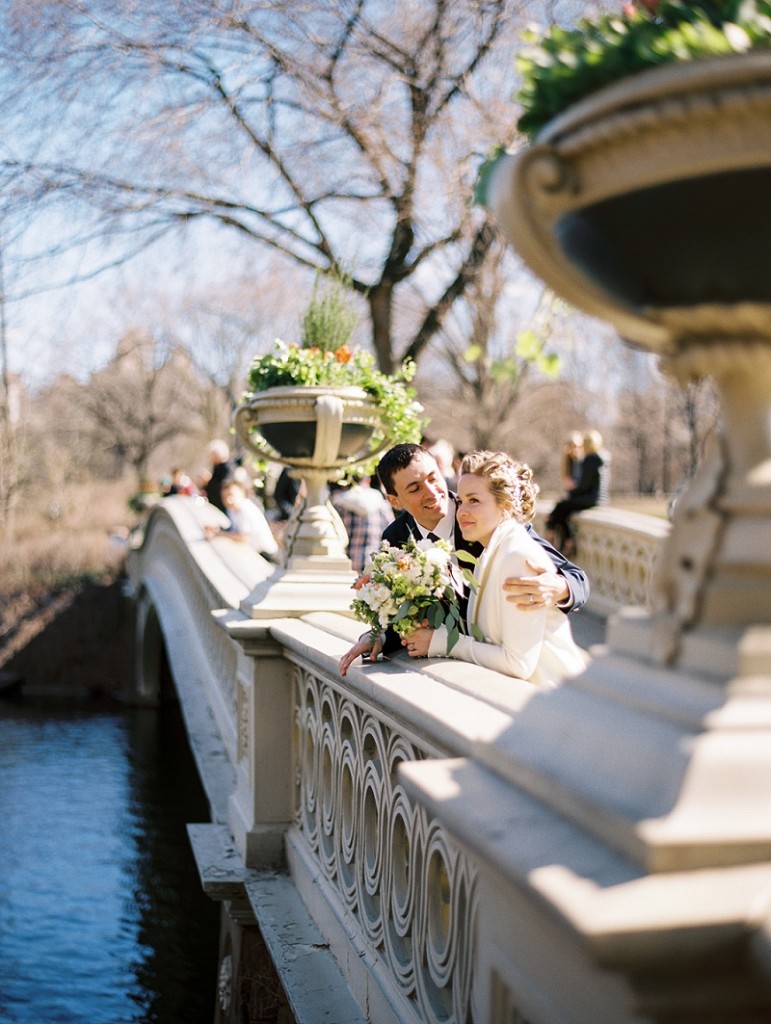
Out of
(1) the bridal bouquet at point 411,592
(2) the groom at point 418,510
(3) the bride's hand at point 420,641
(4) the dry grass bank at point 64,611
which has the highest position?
(2) the groom at point 418,510

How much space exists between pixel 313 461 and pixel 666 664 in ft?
13.5

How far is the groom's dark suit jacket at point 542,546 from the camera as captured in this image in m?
3.66

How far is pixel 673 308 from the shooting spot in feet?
5.53

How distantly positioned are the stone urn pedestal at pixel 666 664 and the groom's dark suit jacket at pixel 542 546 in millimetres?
1784

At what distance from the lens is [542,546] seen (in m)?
3.91

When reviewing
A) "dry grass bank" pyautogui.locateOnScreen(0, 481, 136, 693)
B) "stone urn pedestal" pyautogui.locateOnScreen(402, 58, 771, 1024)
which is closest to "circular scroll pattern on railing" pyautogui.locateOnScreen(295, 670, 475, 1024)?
"stone urn pedestal" pyautogui.locateOnScreen(402, 58, 771, 1024)

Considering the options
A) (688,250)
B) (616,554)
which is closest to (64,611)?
(616,554)

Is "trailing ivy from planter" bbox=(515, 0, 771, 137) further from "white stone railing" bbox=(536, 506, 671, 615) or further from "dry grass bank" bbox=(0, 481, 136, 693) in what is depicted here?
"dry grass bank" bbox=(0, 481, 136, 693)

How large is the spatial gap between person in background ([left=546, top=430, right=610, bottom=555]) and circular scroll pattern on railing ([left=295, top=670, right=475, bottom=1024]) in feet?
24.2

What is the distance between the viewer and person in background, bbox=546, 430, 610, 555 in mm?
11820

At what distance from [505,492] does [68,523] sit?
104 ft

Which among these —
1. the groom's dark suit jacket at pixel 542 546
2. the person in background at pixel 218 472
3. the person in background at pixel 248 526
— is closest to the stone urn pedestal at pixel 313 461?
the groom's dark suit jacket at pixel 542 546

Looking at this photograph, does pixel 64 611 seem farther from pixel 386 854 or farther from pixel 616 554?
pixel 386 854

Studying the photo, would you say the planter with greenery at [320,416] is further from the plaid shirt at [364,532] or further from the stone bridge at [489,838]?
the plaid shirt at [364,532]
